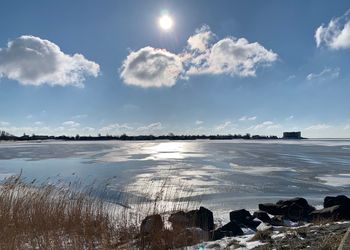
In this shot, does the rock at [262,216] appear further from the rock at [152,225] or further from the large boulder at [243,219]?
the rock at [152,225]

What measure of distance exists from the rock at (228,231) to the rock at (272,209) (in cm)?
291

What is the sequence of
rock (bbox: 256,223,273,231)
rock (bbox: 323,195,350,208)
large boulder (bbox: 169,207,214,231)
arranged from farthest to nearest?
rock (bbox: 323,195,350,208) < rock (bbox: 256,223,273,231) < large boulder (bbox: 169,207,214,231)

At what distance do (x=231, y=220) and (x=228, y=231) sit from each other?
1341mm

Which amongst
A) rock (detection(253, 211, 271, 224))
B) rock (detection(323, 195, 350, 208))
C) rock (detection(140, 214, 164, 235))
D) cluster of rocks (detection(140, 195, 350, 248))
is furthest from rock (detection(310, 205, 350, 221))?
rock (detection(140, 214, 164, 235))

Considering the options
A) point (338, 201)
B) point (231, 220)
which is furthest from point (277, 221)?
point (338, 201)

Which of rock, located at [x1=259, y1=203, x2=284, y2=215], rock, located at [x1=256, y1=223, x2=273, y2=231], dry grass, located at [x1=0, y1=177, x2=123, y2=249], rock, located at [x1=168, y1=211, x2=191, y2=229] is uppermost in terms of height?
dry grass, located at [x1=0, y1=177, x2=123, y2=249]

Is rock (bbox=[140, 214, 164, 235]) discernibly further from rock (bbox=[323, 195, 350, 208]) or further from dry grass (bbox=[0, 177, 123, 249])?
rock (bbox=[323, 195, 350, 208])

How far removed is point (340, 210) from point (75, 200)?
27.1ft

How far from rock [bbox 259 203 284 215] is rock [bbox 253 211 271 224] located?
83cm

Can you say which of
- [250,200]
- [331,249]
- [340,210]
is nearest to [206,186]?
[250,200]

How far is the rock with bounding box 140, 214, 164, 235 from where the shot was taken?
9326mm

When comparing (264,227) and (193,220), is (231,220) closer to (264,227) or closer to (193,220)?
(264,227)

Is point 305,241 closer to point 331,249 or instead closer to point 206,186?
point 331,249

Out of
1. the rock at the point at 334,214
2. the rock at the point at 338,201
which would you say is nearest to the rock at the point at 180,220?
the rock at the point at 334,214
